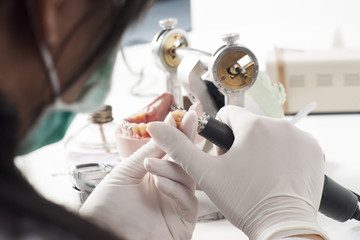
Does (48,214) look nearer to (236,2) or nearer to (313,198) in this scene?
(313,198)

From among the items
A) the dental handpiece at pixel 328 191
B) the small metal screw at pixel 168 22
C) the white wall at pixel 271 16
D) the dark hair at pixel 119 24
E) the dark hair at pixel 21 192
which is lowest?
the white wall at pixel 271 16

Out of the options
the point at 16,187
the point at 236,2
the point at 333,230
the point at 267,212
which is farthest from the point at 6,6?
the point at 236,2

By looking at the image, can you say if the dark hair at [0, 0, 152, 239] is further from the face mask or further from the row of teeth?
the row of teeth

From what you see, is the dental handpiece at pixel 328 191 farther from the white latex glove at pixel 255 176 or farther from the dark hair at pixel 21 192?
the dark hair at pixel 21 192

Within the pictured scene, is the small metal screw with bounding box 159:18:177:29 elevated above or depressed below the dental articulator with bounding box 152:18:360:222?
above

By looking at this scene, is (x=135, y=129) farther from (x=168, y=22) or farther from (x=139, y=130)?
(x=168, y=22)

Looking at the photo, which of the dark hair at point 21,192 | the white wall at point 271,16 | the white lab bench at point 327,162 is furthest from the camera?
the white wall at point 271,16

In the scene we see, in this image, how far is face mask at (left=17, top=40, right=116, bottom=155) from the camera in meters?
0.56

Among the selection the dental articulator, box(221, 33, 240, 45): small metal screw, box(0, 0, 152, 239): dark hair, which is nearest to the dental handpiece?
the dental articulator

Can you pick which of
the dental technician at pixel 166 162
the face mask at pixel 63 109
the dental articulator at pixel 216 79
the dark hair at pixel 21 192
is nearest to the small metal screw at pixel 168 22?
the dental articulator at pixel 216 79

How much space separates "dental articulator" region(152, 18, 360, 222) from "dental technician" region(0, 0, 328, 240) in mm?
30

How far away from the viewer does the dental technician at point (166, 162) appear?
530mm

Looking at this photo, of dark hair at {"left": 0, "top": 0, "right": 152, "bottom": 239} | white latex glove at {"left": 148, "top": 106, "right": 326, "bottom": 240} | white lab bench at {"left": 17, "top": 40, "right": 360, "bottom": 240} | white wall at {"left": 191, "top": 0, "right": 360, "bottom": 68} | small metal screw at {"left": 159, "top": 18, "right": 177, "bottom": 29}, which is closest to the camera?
dark hair at {"left": 0, "top": 0, "right": 152, "bottom": 239}

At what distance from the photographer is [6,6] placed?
0.46m
